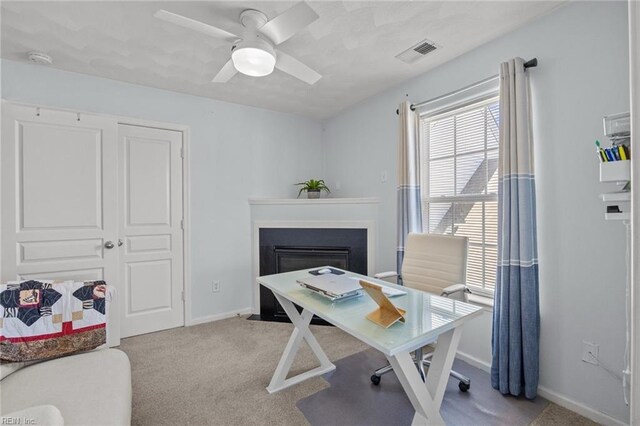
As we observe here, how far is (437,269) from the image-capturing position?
7.43 ft

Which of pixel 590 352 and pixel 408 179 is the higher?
pixel 408 179

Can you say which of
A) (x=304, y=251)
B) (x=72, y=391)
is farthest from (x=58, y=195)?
(x=304, y=251)

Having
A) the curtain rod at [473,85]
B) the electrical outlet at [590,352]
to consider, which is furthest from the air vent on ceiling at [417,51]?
the electrical outlet at [590,352]

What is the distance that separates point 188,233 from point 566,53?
3.44m

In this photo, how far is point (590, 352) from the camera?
5.86 ft

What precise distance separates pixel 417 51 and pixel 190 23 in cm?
165

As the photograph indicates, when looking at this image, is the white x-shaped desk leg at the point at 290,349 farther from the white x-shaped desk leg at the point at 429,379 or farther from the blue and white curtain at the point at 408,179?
the blue and white curtain at the point at 408,179

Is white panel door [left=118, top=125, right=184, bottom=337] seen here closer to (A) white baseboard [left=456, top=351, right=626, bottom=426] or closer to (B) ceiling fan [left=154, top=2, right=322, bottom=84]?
(B) ceiling fan [left=154, top=2, right=322, bottom=84]

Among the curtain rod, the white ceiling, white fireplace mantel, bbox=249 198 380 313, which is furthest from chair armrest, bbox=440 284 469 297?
the white ceiling

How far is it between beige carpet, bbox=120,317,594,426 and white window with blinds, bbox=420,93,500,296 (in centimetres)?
109

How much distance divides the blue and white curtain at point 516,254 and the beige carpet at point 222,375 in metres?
0.29

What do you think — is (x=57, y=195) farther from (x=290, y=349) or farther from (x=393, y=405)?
(x=393, y=405)

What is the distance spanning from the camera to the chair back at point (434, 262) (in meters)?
2.16

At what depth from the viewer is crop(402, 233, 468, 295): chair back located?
216cm
